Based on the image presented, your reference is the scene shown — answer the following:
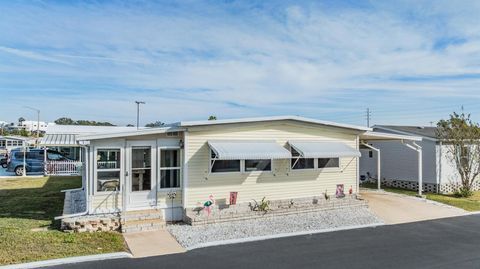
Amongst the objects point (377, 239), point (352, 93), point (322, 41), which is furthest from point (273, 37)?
point (352, 93)

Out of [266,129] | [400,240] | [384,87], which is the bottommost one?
[400,240]

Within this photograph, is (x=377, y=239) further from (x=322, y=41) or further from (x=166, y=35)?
(x=166, y=35)

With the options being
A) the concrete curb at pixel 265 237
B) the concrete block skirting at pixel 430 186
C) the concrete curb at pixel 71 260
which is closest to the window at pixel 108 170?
the concrete curb at pixel 71 260

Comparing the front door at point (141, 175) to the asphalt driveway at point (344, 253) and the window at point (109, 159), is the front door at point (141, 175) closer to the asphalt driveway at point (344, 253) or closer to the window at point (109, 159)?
the window at point (109, 159)

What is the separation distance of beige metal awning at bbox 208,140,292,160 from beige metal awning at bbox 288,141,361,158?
2.12 feet

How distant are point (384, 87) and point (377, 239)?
70.6 feet

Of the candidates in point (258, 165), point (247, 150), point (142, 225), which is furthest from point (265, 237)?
point (142, 225)

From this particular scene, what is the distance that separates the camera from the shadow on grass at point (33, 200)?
40.9 ft

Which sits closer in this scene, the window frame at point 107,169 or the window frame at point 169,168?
the window frame at point 107,169

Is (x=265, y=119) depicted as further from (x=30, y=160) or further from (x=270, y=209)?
(x=30, y=160)

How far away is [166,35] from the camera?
61.0ft

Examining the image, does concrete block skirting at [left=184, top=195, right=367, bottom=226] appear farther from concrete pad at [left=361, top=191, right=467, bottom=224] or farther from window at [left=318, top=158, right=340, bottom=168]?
window at [left=318, top=158, right=340, bottom=168]

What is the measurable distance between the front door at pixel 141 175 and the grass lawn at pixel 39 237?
1.64 m

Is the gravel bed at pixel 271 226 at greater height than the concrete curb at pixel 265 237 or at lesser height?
greater
